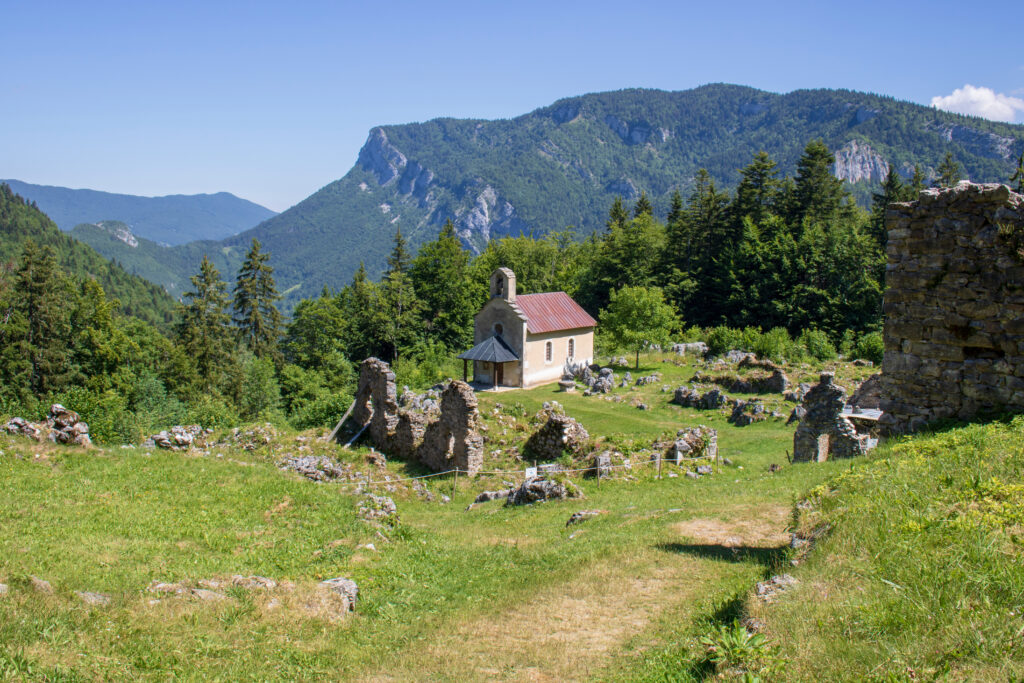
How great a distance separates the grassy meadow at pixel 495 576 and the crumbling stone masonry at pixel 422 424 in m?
5.88

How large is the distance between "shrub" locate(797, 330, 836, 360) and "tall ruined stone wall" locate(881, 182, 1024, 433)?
121 feet

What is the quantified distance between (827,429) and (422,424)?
46.3 ft

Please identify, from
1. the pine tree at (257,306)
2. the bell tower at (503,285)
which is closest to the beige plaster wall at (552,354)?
the bell tower at (503,285)

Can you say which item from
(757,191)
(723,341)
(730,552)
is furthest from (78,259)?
(730,552)

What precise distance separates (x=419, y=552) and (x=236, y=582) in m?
3.87

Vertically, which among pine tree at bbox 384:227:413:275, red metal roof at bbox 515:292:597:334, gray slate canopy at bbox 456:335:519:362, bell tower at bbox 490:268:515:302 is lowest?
gray slate canopy at bbox 456:335:519:362

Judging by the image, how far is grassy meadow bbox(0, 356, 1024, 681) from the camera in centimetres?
584

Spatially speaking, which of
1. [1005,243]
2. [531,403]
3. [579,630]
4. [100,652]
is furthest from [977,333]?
[531,403]

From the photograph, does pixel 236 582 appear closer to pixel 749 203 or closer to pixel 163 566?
pixel 163 566

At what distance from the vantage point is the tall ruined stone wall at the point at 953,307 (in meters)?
10.6

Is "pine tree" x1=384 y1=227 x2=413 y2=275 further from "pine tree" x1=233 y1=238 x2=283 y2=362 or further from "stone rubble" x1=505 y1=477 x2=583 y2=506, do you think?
"stone rubble" x1=505 y1=477 x2=583 y2=506

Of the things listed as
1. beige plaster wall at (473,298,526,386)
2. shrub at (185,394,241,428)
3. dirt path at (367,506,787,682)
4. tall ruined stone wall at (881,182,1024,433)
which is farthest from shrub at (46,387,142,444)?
tall ruined stone wall at (881,182,1024,433)

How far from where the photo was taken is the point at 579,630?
8.40 m

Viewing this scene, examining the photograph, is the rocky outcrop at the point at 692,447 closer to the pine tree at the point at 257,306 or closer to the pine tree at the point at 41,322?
the pine tree at the point at 41,322
